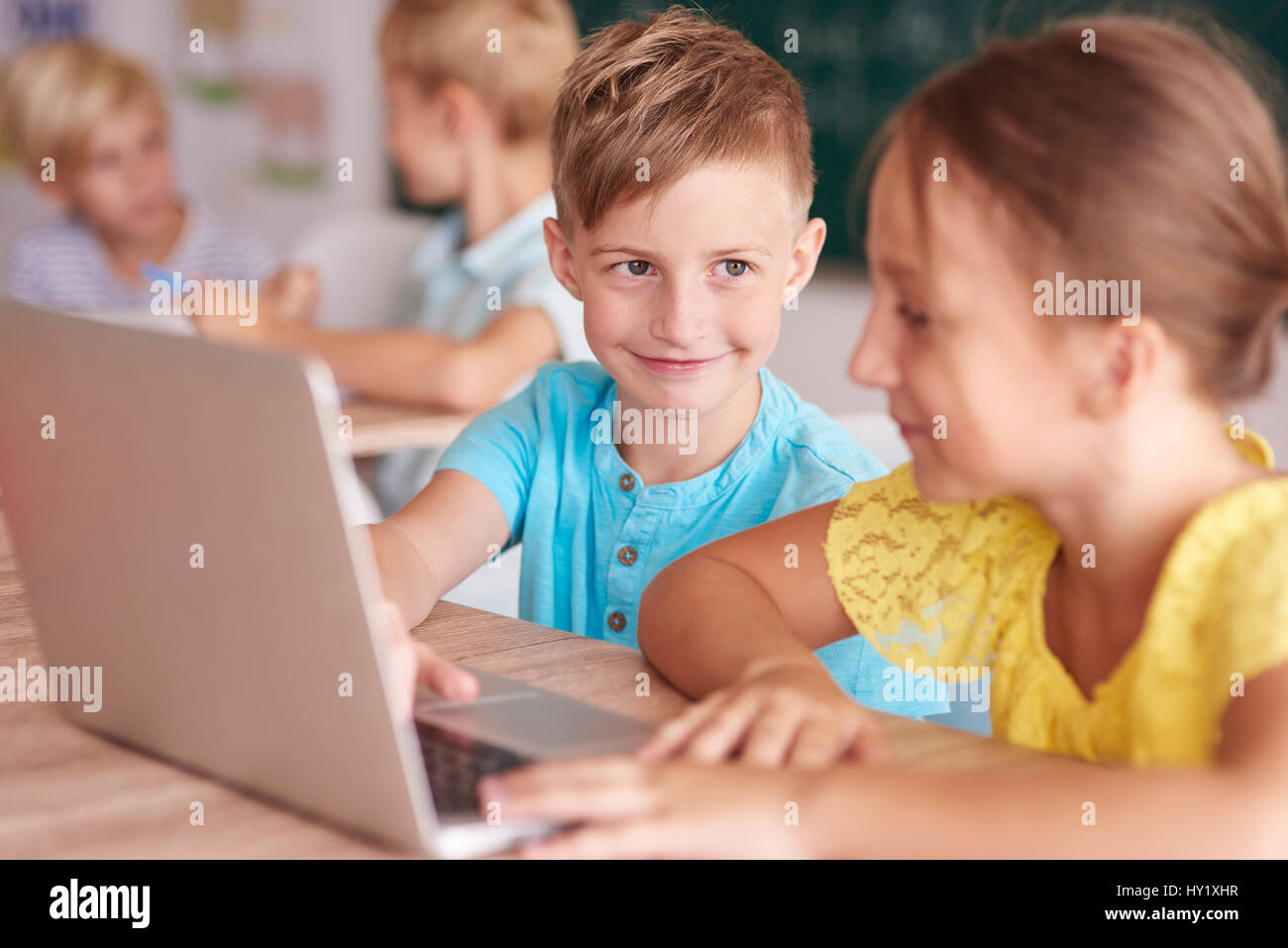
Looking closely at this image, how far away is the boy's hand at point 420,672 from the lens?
0.79m

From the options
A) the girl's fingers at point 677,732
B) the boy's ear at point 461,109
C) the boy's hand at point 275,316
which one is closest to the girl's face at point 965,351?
the girl's fingers at point 677,732

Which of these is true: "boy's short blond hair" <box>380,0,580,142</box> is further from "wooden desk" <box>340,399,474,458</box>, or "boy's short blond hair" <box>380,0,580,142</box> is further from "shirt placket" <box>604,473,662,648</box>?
"shirt placket" <box>604,473,662,648</box>

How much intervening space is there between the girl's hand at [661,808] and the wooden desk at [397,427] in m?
1.38

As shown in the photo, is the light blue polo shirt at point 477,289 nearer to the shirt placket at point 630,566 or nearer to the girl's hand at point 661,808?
the shirt placket at point 630,566

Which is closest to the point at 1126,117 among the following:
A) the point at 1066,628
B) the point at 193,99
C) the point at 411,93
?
the point at 1066,628

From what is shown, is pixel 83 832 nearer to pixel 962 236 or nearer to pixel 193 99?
pixel 962 236

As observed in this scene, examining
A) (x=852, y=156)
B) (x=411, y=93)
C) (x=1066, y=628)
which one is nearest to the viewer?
(x=1066, y=628)

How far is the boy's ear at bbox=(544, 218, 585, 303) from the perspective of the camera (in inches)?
54.1

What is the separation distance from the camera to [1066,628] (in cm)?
96

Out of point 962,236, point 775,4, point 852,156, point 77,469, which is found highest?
point 775,4

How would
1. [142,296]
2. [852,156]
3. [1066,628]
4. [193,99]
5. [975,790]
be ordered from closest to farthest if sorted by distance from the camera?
[975,790]
[1066,628]
[142,296]
[852,156]
[193,99]

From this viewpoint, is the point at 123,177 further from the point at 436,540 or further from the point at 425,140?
the point at 436,540

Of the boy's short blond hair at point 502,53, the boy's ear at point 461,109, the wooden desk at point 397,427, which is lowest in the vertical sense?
the wooden desk at point 397,427

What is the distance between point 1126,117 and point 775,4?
2818mm
